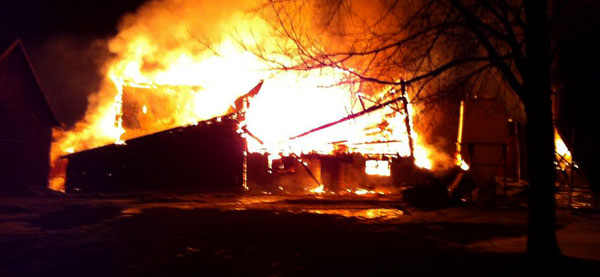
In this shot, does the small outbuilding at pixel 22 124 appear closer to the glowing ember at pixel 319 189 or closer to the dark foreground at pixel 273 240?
the dark foreground at pixel 273 240

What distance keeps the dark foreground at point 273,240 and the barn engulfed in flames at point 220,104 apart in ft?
14.7

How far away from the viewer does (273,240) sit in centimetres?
738

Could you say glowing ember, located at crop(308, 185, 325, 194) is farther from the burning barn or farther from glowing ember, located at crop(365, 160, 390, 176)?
glowing ember, located at crop(365, 160, 390, 176)

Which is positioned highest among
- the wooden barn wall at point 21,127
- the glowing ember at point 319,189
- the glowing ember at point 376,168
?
the wooden barn wall at point 21,127

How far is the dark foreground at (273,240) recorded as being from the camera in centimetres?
570

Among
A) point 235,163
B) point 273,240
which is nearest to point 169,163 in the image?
point 235,163

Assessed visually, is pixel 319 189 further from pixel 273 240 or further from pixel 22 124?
pixel 22 124

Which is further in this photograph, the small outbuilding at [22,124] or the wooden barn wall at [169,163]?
the small outbuilding at [22,124]

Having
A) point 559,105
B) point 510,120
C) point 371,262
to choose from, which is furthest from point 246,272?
point 510,120

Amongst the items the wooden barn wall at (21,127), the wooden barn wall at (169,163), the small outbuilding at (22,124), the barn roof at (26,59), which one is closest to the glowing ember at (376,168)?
the wooden barn wall at (169,163)

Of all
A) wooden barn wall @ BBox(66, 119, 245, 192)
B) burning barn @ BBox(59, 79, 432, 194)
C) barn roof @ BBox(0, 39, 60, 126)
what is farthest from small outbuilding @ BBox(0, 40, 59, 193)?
burning barn @ BBox(59, 79, 432, 194)

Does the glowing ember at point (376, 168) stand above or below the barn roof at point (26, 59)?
below

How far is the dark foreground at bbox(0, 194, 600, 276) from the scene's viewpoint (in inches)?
225

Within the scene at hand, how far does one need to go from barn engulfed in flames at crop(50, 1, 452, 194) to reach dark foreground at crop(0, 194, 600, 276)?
4.47 metres
